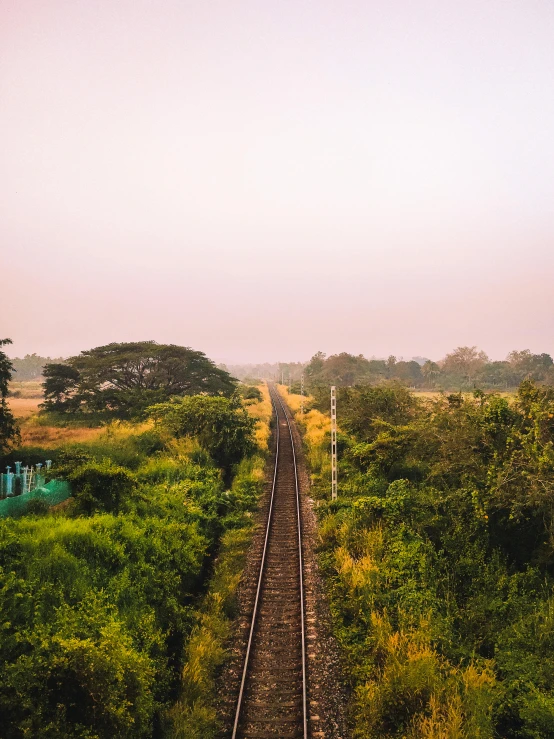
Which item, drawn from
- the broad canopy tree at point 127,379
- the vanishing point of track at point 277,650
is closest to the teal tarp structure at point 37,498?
the vanishing point of track at point 277,650

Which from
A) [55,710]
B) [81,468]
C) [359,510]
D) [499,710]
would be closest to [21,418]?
[81,468]

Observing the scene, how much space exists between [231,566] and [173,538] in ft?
6.86

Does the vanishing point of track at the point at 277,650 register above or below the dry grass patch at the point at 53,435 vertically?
below

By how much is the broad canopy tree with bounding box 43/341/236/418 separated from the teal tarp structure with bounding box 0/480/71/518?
22418 mm

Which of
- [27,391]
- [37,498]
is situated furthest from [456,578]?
[27,391]

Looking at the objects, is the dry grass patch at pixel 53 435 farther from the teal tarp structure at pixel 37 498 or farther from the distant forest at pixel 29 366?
the distant forest at pixel 29 366

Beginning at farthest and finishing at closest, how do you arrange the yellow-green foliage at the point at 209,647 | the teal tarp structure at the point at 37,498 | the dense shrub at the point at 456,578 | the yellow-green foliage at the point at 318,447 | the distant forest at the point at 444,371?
the distant forest at the point at 444,371, the yellow-green foliage at the point at 318,447, the teal tarp structure at the point at 37,498, the dense shrub at the point at 456,578, the yellow-green foliage at the point at 209,647

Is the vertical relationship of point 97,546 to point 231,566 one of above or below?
above

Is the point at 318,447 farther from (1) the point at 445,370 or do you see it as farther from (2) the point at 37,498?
(1) the point at 445,370

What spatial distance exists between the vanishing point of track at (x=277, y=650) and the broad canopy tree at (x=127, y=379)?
78.3 ft

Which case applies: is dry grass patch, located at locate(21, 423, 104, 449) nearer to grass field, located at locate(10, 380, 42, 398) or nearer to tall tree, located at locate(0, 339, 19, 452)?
tall tree, located at locate(0, 339, 19, 452)

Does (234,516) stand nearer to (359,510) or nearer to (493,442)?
(359,510)

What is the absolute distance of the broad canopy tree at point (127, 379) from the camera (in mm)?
36812

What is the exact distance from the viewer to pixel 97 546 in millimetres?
9344
